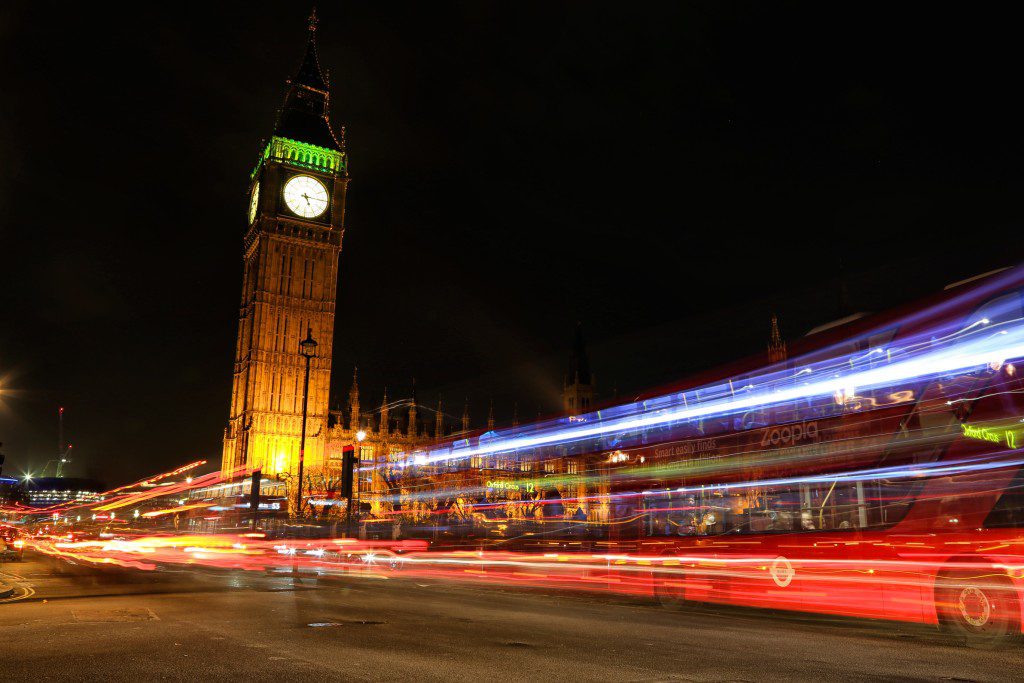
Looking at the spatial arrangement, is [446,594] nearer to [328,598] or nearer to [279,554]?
[328,598]

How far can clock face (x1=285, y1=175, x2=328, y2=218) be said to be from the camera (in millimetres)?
73125

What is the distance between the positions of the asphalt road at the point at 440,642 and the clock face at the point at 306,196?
205 ft

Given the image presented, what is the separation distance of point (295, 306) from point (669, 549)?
209ft

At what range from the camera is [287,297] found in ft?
238

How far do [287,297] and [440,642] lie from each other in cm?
6731

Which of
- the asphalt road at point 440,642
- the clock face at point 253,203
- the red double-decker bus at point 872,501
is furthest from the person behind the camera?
the clock face at point 253,203

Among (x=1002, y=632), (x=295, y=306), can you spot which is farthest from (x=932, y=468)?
(x=295, y=306)

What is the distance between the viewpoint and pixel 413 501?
252 feet

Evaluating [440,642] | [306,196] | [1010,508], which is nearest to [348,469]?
[440,642]

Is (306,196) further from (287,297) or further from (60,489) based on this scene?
(60,489)

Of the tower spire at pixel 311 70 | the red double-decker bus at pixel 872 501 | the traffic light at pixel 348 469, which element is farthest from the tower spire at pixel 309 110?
the red double-decker bus at pixel 872 501

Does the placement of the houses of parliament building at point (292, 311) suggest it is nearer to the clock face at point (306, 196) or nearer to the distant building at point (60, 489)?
the clock face at point (306, 196)

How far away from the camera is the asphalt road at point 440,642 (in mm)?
6965

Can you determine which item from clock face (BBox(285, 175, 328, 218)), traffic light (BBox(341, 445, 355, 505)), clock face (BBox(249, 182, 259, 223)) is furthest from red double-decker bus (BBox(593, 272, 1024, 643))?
clock face (BBox(249, 182, 259, 223))
